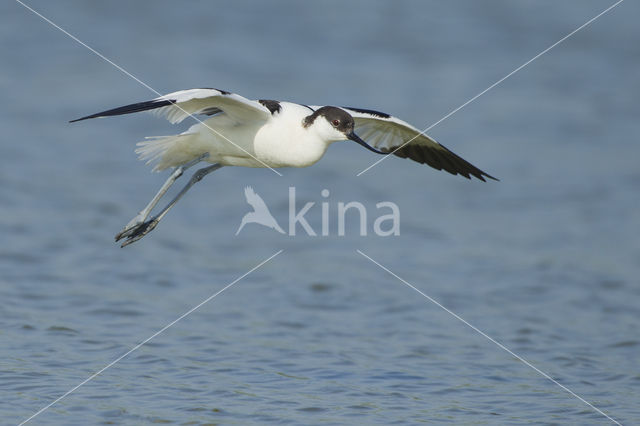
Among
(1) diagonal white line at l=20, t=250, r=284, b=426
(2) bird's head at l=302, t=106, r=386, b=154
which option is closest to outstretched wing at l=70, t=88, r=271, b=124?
(2) bird's head at l=302, t=106, r=386, b=154

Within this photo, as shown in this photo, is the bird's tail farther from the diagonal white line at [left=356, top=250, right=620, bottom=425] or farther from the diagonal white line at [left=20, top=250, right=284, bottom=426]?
the diagonal white line at [left=356, top=250, right=620, bottom=425]

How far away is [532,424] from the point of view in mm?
7965

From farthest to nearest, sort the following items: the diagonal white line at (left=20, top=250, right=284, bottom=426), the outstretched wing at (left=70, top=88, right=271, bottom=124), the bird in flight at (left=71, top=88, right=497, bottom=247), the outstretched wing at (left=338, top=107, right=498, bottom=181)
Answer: the outstretched wing at (left=338, top=107, right=498, bottom=181) → the bird in flight at (left=71, top=88, right=497, bottom=247) → the diagonal white line at (left=20, top=250, right=284, bottom=426) → the outstretched wing at (left=70, top=88, right=271, bottom=124)

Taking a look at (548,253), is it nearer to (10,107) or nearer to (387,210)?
(387,210)

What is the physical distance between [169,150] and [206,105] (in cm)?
92

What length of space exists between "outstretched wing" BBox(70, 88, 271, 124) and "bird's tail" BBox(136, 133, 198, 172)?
0.38 m

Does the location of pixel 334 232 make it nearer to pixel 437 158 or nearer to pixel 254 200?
pixel 254 200

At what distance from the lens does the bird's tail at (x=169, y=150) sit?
28.4ft

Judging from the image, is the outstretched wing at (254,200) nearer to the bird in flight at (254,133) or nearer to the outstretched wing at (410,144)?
the outstretched wing at (410,144)

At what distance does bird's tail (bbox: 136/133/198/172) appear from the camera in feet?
28.4

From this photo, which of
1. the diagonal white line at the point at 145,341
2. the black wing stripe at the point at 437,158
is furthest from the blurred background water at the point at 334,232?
the black wing stripe at the point at 437,158

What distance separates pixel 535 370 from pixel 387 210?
4497 millimetres

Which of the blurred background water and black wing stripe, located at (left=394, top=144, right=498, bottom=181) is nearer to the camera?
the blurred background water

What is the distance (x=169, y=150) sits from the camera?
8.81m
